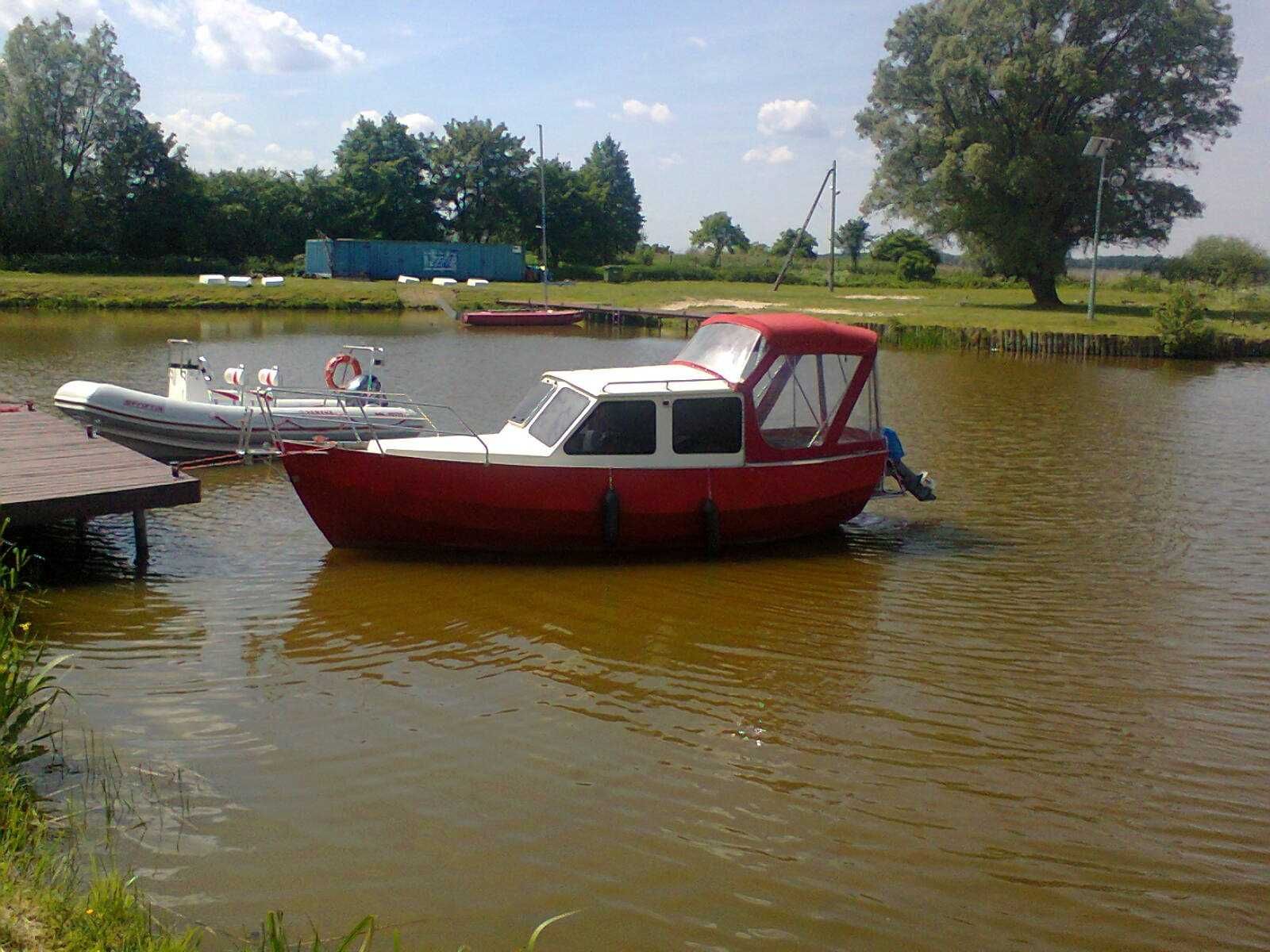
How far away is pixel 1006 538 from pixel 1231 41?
147 feet

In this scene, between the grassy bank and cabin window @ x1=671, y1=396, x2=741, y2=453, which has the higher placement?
the grassy bank

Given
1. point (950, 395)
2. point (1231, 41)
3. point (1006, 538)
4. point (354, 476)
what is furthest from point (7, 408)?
point (1231, 41)

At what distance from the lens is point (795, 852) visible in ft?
21.4

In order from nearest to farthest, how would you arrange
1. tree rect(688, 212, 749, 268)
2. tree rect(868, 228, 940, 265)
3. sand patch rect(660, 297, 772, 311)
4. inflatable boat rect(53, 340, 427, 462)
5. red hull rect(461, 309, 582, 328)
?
inflatable boat rect(53, 340, 427, 462) < red hull rect(461, 309, 582, 328) < sand patch rect(660, 297, 772, 311) < tree rect(868, 228, 940, 265) < tree rect(688, 212, 749, 268)

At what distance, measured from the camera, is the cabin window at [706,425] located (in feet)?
40.7

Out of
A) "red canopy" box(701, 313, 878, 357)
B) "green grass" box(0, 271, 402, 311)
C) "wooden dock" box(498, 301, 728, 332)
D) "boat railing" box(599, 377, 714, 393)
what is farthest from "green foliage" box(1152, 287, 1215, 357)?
"green grass" box(0, 271, 402, 311)

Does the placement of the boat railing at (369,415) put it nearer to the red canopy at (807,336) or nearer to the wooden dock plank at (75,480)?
the wooden dock plank at (75,480)

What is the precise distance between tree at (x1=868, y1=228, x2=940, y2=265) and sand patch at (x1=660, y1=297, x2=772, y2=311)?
24888 mm

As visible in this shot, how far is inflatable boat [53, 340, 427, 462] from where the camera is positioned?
56.1ft

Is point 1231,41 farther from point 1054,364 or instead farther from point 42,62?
point 42,62

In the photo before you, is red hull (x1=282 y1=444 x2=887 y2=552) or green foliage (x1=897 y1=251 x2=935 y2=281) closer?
red hull (x1=282 y1=444 x2=887 y2=552)

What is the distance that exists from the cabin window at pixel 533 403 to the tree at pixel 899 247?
66971 millimetres

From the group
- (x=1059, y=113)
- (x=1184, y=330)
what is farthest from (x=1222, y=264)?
(x=1184, y=330)

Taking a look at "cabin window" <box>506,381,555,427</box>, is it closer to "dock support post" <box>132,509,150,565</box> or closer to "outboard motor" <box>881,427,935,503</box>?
"dock support post" <box>132,509,150,565</box>
